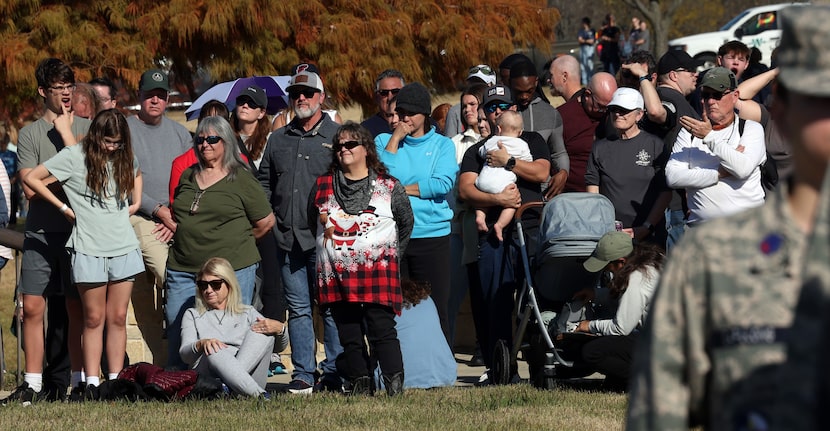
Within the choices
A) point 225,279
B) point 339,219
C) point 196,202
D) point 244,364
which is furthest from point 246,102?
point 244,364

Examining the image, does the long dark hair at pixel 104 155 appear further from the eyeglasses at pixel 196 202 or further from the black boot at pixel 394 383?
the black boot at pixel 394 383

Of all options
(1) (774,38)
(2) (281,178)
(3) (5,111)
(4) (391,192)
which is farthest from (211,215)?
(1) (774,38)

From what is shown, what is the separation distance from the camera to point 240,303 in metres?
8.48

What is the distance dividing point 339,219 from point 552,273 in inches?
58.4

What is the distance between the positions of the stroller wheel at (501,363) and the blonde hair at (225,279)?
169 cm

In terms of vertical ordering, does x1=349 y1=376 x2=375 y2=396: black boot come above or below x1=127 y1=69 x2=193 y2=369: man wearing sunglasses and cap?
below

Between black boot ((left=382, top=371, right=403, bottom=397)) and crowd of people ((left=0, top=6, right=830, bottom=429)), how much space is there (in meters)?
0.03

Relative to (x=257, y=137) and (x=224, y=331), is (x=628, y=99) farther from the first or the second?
(x=224, y=331)

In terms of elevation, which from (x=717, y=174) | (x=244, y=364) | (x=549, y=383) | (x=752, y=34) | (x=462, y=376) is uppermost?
(x=752, y=34)

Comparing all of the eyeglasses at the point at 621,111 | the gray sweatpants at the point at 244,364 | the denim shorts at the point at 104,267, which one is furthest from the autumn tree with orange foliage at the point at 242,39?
the gray sweatpants at the point at 244,364

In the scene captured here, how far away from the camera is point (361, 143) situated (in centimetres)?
808

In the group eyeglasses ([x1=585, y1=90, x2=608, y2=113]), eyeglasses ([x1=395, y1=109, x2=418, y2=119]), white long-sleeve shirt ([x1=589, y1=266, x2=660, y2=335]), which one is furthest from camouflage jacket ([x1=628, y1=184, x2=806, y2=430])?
eyeglasses ([x1=585, y1=90, x2=608, y2=113])

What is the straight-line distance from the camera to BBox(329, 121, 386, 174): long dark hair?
8.08m

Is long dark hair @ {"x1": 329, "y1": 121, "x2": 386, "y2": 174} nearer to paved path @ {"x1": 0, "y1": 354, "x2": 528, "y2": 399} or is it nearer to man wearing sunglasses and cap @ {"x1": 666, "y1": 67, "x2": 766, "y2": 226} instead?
paved path @ {"x1": 0, "y1": 354, "x2": 528, "y2": 399}
